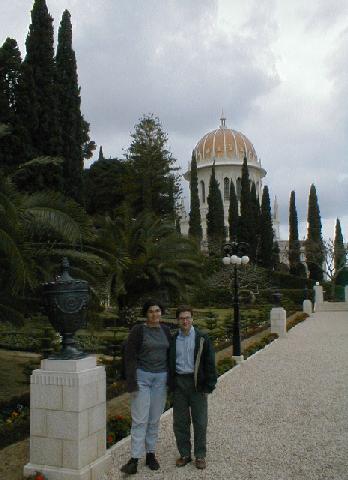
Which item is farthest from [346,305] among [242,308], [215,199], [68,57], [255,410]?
[255,410]

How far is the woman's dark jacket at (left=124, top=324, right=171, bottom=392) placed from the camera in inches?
222

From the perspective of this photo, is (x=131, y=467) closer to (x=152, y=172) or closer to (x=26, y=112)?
(x=26, y=112)

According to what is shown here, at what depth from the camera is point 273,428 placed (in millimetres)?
7496

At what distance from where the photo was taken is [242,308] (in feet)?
126

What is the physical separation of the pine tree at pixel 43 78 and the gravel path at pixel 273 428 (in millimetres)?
10498

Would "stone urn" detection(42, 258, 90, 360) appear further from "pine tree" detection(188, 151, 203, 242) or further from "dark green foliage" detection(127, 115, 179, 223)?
"pine tree" detection(188, 151, 203, 242)

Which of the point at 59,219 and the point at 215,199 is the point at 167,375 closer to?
the point at 59,219

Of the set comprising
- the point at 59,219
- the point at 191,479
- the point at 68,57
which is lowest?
the point at 191,479

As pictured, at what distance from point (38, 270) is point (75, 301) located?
445 cm

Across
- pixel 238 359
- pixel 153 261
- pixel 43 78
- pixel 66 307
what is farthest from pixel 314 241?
pixel 66 307

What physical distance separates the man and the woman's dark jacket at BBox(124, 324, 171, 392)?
14.1 inches

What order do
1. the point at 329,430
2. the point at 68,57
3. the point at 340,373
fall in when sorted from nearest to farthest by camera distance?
the point at 329,430, the point at 340,373, the point at 68,57

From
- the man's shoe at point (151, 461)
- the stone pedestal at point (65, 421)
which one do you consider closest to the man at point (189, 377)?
the man's shoe at point (151, 461)

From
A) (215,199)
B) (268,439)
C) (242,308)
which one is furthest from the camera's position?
(215,199)
